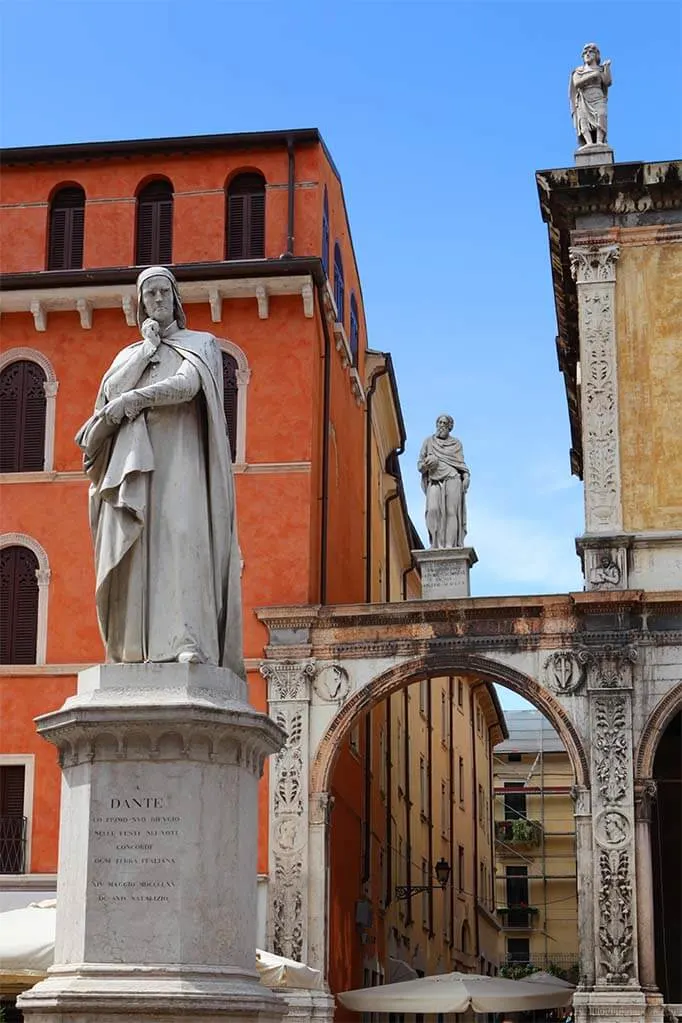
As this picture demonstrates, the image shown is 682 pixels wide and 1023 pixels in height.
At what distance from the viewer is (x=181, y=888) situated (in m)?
8.87

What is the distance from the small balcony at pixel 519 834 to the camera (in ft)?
228

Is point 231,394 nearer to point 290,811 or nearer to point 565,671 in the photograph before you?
point 290,811

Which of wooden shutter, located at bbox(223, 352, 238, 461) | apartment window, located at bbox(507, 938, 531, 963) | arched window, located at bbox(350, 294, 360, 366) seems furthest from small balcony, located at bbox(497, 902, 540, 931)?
wooden shutter, located at bbox(223, 352, 238, 461)

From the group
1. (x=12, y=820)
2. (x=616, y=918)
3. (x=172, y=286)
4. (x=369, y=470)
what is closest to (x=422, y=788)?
(x=369, y=470)

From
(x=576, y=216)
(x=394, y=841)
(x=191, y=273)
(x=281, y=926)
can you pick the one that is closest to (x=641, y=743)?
(x=281, y=926)

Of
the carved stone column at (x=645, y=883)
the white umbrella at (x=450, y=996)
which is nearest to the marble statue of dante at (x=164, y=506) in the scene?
the carved stone column at (x=645, y=883)

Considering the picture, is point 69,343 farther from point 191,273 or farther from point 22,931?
point 22,931

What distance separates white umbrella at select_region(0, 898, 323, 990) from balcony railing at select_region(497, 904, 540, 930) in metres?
52.8

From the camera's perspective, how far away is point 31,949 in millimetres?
15492

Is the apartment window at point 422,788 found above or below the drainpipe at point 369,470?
below

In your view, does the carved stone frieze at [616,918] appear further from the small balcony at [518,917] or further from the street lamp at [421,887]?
the small balcony at [518,917]

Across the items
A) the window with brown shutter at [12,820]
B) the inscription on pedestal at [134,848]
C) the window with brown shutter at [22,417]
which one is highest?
the window with brown shutter at [22,417]

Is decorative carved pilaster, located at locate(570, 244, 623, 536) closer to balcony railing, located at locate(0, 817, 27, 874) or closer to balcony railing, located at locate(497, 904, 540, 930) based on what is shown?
balcony railing, located at locate(0, 817, 27, 874)

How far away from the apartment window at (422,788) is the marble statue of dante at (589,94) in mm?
20024
